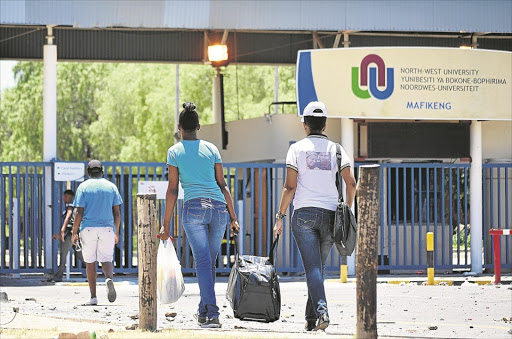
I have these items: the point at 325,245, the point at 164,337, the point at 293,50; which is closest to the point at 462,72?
the point at 293,50

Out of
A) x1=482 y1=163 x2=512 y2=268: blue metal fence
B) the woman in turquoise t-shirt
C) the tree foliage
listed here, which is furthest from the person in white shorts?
the tree foliage

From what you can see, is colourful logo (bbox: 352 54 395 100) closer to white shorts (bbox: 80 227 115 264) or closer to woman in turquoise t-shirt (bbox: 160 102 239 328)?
white shorts (bbox: 80 227 115 264)

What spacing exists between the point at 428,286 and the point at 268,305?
8.31 metres

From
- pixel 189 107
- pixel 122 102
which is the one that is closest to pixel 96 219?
pixel 189 107

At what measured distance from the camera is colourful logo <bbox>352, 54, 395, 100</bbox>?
21000 millimetres

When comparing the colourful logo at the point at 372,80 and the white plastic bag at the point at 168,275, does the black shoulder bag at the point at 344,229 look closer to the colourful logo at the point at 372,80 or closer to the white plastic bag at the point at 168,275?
the white plastic bag at the point at 168,275

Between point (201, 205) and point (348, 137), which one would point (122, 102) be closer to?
point (348, 137)

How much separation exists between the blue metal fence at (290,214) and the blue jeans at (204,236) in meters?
9.46

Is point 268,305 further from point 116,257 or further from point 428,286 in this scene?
point 116,257

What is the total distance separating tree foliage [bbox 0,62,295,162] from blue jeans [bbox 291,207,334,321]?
1263 inches

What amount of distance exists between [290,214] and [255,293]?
11234mm

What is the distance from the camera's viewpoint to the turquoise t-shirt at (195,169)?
35.7ft

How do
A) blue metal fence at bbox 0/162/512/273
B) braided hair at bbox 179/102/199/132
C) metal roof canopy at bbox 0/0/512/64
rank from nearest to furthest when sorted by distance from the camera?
1. braided hair at bbox 179/102/199/132
2. metal roof canopy at bbox 0/0/512/64
3. blue metal fence at bbox 0/162/512/273

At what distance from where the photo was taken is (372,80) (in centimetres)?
2103
